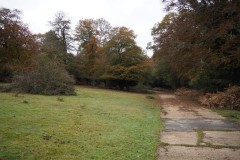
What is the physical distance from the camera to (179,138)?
8570mm

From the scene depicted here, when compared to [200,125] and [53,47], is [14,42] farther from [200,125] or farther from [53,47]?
[53,47]

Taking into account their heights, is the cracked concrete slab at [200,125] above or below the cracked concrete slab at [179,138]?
above

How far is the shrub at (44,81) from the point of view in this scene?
20297 mm

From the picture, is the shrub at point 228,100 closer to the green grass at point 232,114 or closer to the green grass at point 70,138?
the green grass at point 232,114

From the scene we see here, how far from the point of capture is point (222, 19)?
27.8 feet

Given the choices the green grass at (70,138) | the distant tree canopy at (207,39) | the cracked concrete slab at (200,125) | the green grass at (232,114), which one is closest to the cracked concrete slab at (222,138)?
the cracked concrete slab at (200,125)

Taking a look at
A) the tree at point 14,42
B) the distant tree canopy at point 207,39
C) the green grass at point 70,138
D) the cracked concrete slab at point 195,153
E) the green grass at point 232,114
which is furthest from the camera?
the tree at point 14,42

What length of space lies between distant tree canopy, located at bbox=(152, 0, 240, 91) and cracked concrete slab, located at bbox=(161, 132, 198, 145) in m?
2.89

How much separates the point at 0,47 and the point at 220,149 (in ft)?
57.6

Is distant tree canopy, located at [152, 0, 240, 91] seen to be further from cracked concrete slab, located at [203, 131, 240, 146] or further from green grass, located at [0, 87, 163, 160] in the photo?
green grass, located at [0, 87, 163, 160]

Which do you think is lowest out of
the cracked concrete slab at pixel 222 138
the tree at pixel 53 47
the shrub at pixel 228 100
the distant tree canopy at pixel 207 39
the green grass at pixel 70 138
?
the cracked concrete slab at pixel 222 138

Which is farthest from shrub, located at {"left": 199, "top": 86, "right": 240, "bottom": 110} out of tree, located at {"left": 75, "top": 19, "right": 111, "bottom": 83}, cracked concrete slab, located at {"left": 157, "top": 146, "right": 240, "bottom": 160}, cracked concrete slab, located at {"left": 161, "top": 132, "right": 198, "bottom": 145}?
tree, located at {"left": 75, "top": 19, "right": 111, "bottom": 83}

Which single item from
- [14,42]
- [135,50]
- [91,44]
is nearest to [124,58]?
[135,50]

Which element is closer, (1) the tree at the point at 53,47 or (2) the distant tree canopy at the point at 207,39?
(2) the distant tree canopy at the point at 207,39
